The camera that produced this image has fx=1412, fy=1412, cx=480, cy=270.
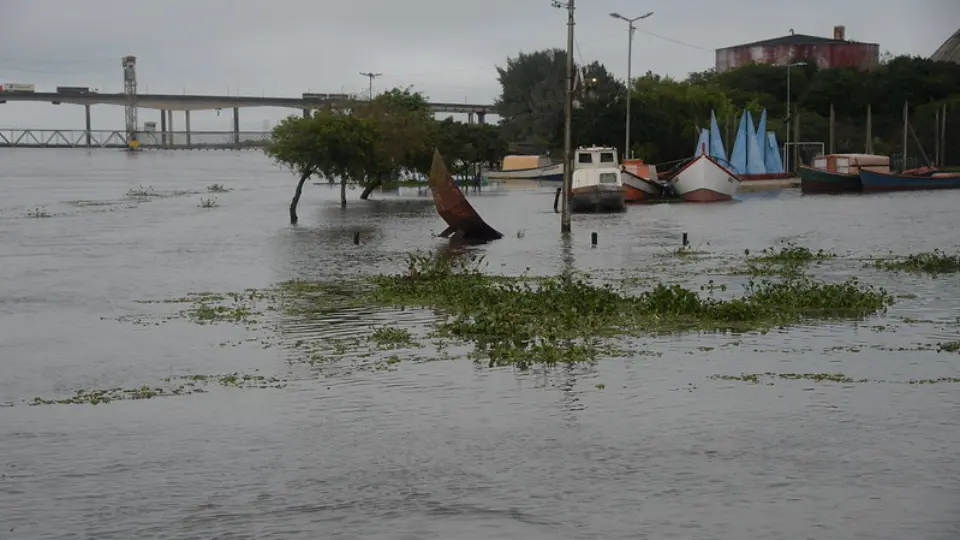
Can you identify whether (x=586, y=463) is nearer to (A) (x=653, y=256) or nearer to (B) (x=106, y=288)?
(B) (x=106, y=288)

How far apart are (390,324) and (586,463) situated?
1028 centimetres

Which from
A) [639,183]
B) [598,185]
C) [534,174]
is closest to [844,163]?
[639,183]

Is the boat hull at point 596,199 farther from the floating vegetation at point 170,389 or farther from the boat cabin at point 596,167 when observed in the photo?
the floating vegetation at point 170,389

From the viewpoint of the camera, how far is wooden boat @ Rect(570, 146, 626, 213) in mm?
67938

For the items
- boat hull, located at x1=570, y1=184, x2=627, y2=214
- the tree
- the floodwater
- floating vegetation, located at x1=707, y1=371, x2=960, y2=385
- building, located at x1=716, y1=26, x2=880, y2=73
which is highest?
building, located at x1=716, y1=26, x2=880, y2=73

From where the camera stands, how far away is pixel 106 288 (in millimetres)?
31828

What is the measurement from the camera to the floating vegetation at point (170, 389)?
17.4m

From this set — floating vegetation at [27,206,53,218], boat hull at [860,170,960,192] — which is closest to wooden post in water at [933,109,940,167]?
boat hull at [860,170,960,192]

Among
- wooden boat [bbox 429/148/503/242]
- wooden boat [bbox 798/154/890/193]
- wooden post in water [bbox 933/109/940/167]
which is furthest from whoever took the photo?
wooden post in water [bbox 933/109/940/167]

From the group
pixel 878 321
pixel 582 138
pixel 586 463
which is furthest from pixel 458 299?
pixel 582 138

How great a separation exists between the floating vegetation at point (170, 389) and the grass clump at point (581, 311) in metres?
3.32

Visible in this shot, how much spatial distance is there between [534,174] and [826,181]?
3224 cm

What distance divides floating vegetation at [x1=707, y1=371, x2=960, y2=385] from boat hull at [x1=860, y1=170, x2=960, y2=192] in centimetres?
8227

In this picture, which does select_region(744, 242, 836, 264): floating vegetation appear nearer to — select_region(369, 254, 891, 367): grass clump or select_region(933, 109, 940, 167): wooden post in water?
select_region(369, 254, 891, 367): grass clump
